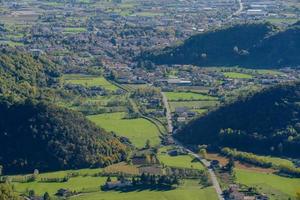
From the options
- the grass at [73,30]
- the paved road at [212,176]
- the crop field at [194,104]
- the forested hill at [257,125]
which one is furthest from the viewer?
the grass at [73,30]

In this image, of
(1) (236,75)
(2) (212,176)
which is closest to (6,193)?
(2) (212,176)

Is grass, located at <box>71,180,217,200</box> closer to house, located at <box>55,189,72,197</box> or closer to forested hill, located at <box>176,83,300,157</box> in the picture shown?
house, located at <box>55,189,72,197</box>

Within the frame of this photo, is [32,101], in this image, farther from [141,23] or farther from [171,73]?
[141,23]

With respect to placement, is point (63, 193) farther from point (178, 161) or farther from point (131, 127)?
point (131, 127)

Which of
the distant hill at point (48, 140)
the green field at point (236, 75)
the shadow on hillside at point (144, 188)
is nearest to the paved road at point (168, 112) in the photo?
the distant hill at point (48, 140)

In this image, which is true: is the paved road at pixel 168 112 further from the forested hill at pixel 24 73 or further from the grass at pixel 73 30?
the grass at pixel 73 30

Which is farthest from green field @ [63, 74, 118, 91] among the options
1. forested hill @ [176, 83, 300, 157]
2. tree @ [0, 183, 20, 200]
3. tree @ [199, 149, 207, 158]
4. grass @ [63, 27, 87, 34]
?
tree @ [0, 183, 20, 200]

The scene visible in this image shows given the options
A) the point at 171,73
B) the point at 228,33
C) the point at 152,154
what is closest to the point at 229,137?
the point at 152,154
